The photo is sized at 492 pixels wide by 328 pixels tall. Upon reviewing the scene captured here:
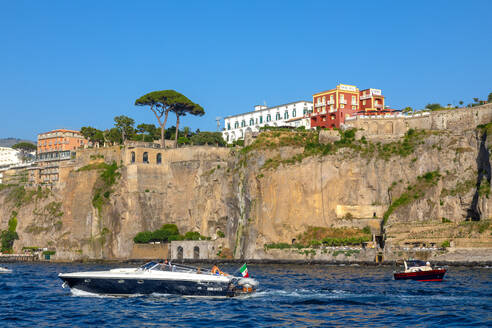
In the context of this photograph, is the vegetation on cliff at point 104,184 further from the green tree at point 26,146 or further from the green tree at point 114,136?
the green tree at point 26,146

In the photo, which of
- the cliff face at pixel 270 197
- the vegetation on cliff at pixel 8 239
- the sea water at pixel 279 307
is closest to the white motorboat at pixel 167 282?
the sea water at pixel 279 307

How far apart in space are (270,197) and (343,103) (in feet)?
71.0

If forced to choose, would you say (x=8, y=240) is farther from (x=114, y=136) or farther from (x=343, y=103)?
(x=343, y=103)

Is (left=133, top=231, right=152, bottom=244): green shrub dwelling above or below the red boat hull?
above

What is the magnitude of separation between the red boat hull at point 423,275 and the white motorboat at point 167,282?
1679 cm

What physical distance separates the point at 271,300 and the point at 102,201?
67327 millimetres

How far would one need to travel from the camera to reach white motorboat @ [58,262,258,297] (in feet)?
122

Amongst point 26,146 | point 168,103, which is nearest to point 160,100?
point 168,103

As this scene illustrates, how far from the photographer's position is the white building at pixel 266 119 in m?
113

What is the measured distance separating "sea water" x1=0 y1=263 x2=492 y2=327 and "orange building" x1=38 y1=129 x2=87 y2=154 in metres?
96.8

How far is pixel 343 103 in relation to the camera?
99.6 metres

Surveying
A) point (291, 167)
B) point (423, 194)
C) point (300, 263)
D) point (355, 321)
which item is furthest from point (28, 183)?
point (355, 321)

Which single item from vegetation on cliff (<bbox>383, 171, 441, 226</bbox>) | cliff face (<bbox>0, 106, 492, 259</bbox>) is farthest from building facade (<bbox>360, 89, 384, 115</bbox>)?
vegetation on cliff (<bbox>383, 171, 441, 226</bbox>)

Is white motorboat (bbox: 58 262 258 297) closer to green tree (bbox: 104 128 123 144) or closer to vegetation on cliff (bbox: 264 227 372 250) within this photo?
vegetation on cliff (bbox: 264 227 372 250)
